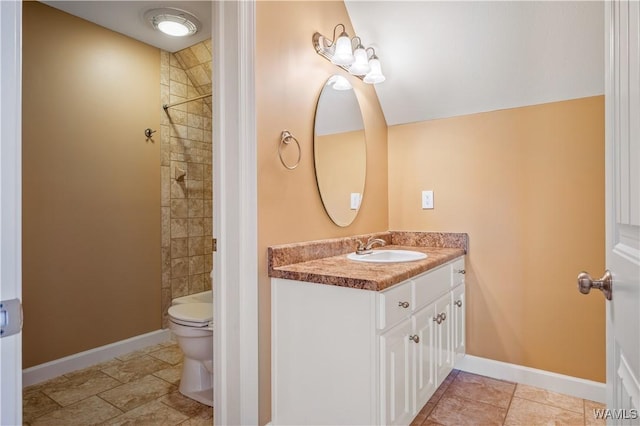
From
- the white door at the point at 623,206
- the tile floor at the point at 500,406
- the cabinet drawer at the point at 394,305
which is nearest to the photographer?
the white door at the point at 623,206

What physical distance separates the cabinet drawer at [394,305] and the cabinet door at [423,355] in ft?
0.41

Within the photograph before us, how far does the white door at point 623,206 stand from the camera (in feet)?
2.02

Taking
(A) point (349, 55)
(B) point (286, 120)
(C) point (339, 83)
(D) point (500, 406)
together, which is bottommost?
(D) point (500, 406)

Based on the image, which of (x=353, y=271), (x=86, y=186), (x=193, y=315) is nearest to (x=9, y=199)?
(x=353, y=271)

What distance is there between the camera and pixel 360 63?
6.88 feet

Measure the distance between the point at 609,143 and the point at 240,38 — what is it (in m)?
1.36

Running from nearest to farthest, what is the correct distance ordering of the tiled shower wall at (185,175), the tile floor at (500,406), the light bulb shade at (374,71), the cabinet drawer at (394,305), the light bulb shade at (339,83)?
the cabinet drawer at (394,305) < the tile floor at (500,406) < the light bulb shade at (339,83) < the light bulb shade at (374,71) < the tiled shower wall at (185,175)

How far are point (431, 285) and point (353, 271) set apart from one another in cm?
52

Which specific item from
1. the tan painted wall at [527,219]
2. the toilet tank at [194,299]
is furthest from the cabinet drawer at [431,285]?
the toilet tank at [194,299]

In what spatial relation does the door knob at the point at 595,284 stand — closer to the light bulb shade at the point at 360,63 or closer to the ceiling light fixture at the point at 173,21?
the light bulb shade at the point at 360,63

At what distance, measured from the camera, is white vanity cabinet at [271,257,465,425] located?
4.41 ft

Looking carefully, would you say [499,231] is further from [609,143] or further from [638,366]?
[638,366]

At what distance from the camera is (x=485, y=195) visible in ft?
7.55

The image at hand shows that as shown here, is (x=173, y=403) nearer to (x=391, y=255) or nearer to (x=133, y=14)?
(x=391, y=255)
